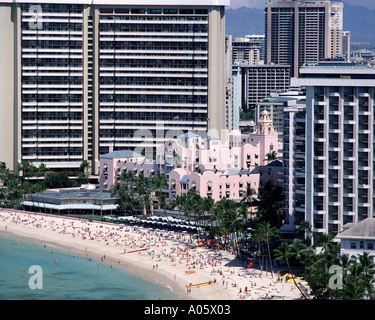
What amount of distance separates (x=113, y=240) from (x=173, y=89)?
→ 59268 millimetres

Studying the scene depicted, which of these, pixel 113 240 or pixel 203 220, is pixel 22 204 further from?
pixel 203 220

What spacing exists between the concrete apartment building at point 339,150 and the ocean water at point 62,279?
67.4 ft

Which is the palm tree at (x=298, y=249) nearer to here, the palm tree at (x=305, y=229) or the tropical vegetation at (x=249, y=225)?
the tropical vegetation at (x=249, y=225)

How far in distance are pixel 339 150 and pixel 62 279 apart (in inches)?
1496

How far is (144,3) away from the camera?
6324 inches

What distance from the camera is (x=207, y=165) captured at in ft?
433

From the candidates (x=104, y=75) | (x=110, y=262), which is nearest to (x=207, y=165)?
(x=110, y=262)

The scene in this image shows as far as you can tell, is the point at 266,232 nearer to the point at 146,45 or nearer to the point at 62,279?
the point at 62,279

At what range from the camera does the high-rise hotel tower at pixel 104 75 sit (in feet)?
530

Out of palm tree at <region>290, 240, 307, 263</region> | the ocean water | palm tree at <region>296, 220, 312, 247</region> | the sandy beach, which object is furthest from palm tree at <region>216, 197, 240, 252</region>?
palm tree at <region>290, 240, 307, 263</region>

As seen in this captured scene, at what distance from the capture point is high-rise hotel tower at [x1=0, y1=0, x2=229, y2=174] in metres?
162

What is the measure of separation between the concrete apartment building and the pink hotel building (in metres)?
30.0

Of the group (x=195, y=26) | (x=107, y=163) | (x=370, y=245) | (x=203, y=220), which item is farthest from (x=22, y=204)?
(x=370, y=245)

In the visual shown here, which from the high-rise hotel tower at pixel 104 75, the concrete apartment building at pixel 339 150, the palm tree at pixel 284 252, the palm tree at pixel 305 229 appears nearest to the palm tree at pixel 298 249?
the palm tree at pixel 284 252
